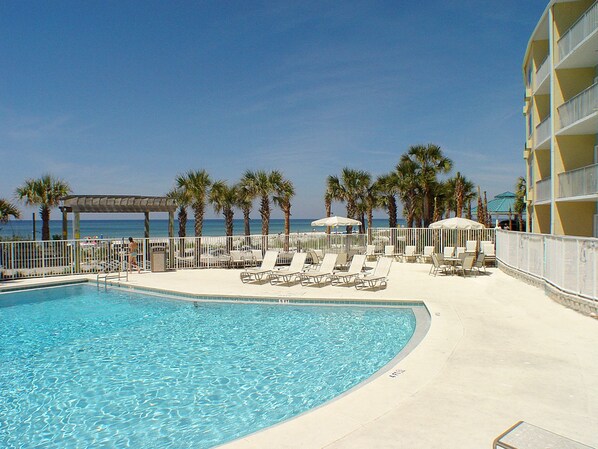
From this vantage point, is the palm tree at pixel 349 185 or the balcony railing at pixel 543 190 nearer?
the balcony railing at pixel 543 190

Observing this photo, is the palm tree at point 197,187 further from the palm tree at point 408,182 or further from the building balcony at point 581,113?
the building balcony at point 581,113

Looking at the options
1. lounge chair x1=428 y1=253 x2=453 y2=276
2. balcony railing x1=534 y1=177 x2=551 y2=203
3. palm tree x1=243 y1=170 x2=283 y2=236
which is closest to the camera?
lounge chair x1=428 y1=253 x2=453 y2=276

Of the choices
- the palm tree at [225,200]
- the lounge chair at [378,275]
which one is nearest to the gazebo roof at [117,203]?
the palm tree at [225,200]

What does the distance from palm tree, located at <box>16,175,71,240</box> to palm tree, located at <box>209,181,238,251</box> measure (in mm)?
8364

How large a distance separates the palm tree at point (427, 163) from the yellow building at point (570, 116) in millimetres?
9318

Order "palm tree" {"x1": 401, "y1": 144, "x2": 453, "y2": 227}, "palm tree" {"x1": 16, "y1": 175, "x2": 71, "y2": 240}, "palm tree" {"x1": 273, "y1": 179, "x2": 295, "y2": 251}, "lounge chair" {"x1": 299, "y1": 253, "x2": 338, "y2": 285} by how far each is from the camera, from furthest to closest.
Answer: "palm tree" {"x1": 401, "y1": 144, "x2": 453, "y2": 227} < "palm tree" {"x1": 273, "y1": 179, "x2": 295, "y2": 251} < "palm tree" {"x1": 16, "y1": 175, "x2": 71, "y2": 240} < "lounge chair" {"x1": 299, "y1": 253, "x2": 338, "y2": 285}

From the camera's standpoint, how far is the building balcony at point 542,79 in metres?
17.1

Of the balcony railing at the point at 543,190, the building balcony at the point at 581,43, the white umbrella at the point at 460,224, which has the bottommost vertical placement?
the white umbrella at the point at 460,224

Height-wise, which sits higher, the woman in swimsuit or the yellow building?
the yellow building

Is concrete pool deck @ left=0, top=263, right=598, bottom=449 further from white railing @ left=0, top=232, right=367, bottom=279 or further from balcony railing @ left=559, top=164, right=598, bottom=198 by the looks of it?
white railing @ left=0, top=232, right=367, bottom=279

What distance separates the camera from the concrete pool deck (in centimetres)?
337

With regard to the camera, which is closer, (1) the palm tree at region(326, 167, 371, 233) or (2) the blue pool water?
(2) the blue pool water

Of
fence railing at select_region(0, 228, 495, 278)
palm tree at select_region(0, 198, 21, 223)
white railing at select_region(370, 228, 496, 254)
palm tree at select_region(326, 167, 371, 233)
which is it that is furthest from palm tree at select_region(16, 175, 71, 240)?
white railing at select_region(370, 228, 496, 254)

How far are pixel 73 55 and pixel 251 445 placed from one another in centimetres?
2323
